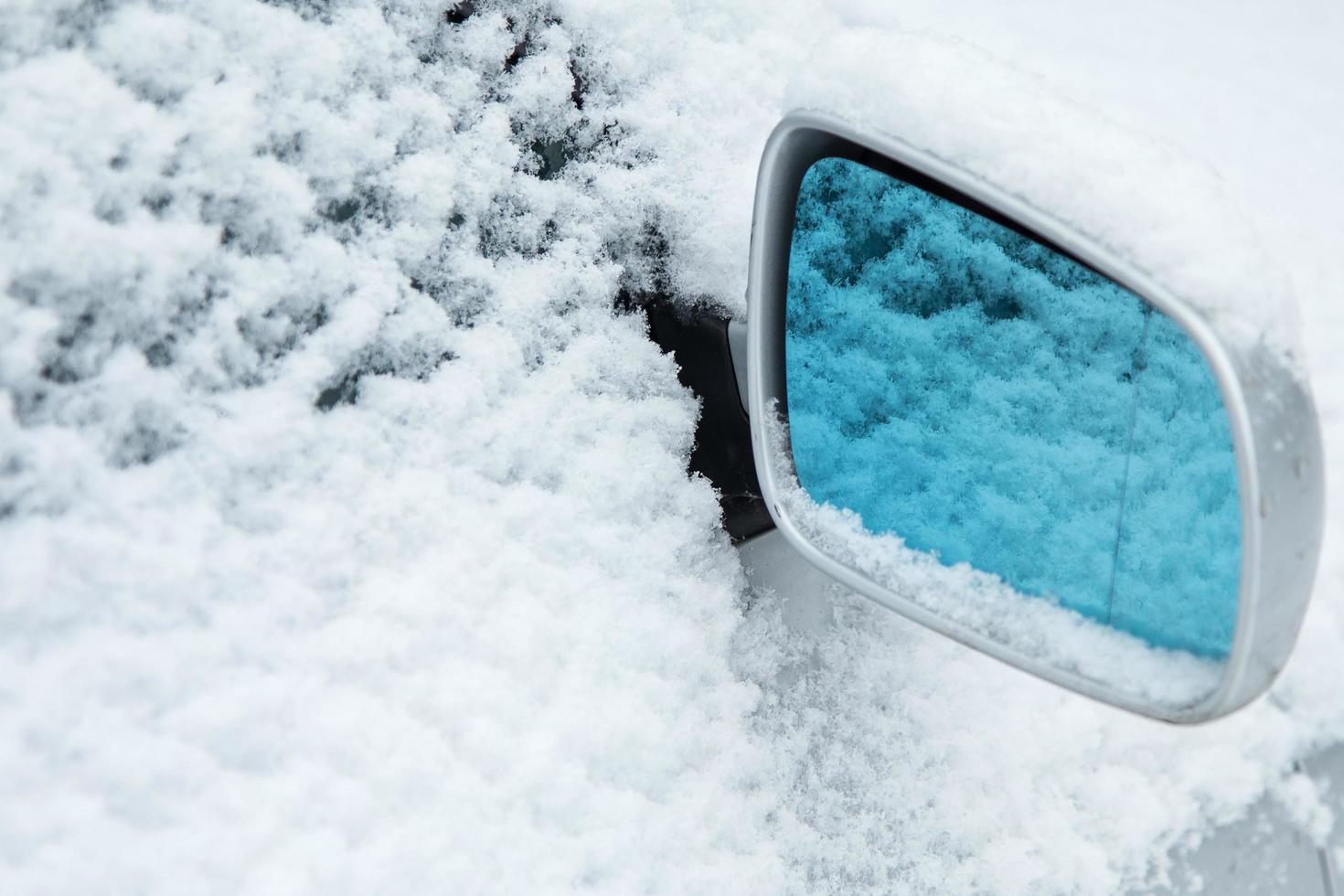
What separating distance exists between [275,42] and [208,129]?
0.44 feet

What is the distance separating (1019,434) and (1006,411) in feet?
0.10

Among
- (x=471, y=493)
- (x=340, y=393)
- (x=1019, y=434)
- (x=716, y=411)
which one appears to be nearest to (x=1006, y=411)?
(x=1019, y=434)

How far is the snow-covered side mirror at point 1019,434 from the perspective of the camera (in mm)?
852

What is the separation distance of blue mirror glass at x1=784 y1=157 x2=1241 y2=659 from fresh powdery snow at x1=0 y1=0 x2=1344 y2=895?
5.0 inches

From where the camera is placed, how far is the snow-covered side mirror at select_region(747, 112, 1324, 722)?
2.79 feet

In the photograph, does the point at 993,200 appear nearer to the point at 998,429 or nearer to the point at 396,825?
the point at 998,429

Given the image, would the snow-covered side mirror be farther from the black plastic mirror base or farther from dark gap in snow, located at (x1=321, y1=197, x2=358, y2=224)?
dark gap in snow, located at (x1=321, y1=197, x2=358, y2=224)

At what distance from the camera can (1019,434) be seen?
107 centimetres

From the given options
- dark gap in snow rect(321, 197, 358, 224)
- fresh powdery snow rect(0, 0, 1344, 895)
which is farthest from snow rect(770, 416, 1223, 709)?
dark gap in snow rect(321, 197, 358, 224)

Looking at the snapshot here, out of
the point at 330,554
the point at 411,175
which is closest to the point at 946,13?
the point at 411,175

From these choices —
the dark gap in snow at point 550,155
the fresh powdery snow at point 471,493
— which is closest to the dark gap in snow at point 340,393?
the fresh powdery snow at point 471,493

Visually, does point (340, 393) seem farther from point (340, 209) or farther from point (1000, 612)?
point (1000, 612)

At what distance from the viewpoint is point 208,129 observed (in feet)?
3.00

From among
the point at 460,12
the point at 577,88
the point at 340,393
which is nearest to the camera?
the point at 340,393
